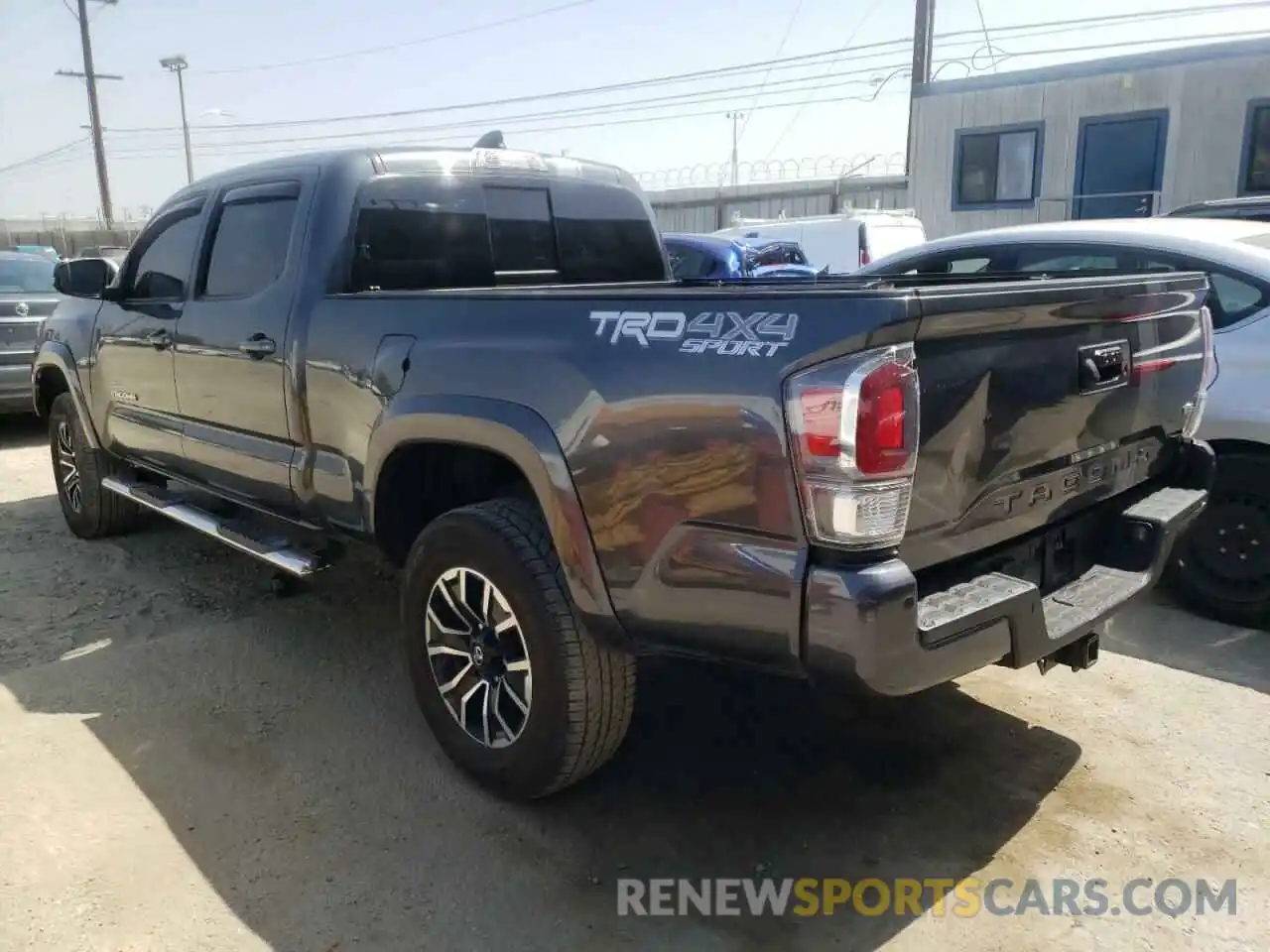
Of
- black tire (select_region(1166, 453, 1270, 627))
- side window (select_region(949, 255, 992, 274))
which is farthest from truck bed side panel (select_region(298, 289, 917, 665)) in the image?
side window (select_region(949, 255, 992, 274))

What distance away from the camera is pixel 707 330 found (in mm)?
2400

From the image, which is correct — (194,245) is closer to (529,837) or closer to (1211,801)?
(529,837)

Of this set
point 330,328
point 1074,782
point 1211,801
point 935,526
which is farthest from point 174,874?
point 1211,801

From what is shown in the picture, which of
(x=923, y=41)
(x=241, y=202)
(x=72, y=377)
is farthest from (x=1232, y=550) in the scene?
(x=923, y=41)

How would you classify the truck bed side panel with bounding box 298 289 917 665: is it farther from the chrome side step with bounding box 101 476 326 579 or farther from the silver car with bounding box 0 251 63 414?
the silver car with bounding box 0 251 63 414

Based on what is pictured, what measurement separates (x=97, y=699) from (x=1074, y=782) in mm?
3572

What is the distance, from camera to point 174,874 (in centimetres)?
283

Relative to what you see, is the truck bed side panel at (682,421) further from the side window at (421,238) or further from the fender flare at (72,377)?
the fender flare at (72,377)

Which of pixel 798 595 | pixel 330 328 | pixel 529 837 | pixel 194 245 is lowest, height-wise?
pixel 529 837

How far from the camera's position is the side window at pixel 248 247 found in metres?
3.95

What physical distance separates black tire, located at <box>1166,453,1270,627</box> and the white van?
11.0m

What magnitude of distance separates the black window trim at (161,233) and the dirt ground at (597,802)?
5.24 feet

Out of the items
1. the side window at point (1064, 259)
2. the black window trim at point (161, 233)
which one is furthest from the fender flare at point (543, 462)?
the side window at point (1064, 259)

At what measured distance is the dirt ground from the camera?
8.64 feet
